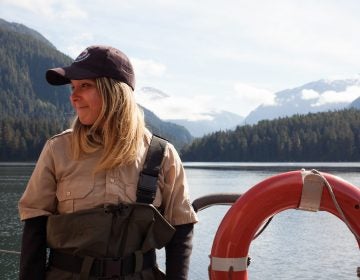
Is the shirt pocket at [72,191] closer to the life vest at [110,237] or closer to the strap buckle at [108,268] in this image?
the life vest at [110,237]

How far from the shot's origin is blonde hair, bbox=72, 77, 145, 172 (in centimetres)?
251

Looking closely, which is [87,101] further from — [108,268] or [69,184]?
[108,268]

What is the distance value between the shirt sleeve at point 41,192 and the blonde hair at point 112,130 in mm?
137

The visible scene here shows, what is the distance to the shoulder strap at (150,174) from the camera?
8.29ft

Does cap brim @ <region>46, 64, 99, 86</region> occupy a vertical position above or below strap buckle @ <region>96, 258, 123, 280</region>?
above

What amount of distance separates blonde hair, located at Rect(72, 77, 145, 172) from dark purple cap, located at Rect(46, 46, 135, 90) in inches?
1.5

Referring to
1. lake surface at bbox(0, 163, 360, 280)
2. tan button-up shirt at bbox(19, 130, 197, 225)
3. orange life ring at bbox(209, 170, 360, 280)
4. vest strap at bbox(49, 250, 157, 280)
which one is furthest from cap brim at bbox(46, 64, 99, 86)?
lake surface at bbox(0, 163, 360, 280)

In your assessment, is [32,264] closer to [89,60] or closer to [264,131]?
[89,60]

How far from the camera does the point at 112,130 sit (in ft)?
8.36

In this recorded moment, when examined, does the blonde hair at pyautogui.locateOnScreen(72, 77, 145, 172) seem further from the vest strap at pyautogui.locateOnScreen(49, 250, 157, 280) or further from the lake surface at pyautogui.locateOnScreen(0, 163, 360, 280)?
the lake surface at pyautogui.locateOnScreen(0, 163, 360, 280)

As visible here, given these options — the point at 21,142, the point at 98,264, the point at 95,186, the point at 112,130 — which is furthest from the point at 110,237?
the point at 21,142

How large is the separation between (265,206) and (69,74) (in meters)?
1.19

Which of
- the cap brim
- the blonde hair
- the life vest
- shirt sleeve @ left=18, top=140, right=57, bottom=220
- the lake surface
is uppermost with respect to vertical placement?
the cap brim

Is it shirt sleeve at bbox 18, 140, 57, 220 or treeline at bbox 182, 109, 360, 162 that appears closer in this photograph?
shirt sleeve at bbox 18, 140, 57, 220
